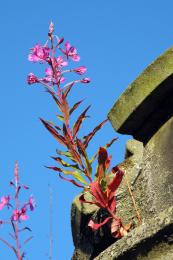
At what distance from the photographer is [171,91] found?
2398 millimetres

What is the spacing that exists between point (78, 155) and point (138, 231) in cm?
65

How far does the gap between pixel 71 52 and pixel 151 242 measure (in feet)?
4.67

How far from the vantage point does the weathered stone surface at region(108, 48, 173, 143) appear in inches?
92.4

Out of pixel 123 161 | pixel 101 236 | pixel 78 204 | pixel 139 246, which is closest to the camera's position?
pixel 139 246

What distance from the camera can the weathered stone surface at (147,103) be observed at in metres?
2.35

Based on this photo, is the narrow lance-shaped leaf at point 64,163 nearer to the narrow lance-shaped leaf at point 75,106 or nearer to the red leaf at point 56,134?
the red leaf at point 56,134

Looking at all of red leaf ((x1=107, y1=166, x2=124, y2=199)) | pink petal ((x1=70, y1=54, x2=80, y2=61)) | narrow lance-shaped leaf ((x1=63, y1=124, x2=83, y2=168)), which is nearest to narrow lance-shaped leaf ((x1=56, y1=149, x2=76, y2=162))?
narrow lance-shaped leaf ((x1=63, y1=124, x2=83, y2=168))

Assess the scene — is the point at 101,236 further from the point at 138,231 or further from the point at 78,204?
the point at 138,231

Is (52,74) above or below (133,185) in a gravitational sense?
above

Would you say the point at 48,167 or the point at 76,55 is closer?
the point at 48,167

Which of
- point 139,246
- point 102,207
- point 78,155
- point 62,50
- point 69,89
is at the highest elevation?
point 62,50

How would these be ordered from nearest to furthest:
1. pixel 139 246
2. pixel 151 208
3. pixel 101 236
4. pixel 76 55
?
1. pixel 139 246
2. pixel 151 208
3. pixel 101 236
4. pixel 76 55

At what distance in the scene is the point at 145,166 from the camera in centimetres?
246

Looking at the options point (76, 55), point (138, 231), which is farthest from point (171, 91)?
point (76, 55)
